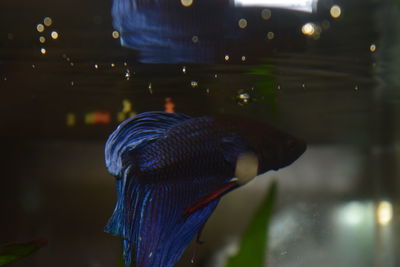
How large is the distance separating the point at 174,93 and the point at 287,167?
0.26 metres

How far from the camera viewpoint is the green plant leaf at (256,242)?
2.38 feet

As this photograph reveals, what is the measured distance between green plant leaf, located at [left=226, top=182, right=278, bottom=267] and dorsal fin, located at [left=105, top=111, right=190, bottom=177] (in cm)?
20

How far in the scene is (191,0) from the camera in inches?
32.1

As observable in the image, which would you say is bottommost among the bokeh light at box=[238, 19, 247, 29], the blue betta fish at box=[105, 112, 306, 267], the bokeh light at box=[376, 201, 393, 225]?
the bokeh light at box=[376, 201, 393, 225]

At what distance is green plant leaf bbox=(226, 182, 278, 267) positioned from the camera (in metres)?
0.73

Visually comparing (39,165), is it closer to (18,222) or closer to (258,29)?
(18,222)

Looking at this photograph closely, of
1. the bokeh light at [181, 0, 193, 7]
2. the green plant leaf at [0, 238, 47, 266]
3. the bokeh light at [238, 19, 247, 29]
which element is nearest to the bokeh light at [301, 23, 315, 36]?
the bokeh light at [238, 19, 247, 29]

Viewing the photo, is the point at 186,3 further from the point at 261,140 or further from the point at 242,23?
the point at 261,140

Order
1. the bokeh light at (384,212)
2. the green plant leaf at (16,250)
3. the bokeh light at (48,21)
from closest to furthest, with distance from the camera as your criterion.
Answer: the green plant leaf at (16,250)
the bokeh light at (48,21)
the bokeh light at (384,212)

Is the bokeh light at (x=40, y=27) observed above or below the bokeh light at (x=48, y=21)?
below

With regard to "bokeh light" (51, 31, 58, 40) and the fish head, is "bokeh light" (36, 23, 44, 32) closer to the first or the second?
"bokeh light" (51, 31, 58, 40)

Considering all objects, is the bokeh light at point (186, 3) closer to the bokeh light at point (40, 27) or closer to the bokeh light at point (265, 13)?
the bokeh light at point (265, 13)

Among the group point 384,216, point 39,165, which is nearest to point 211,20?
point 39,165

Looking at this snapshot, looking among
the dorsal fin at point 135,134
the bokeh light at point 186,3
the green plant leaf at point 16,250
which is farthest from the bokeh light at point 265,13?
the green plant leaf at point 16,250
